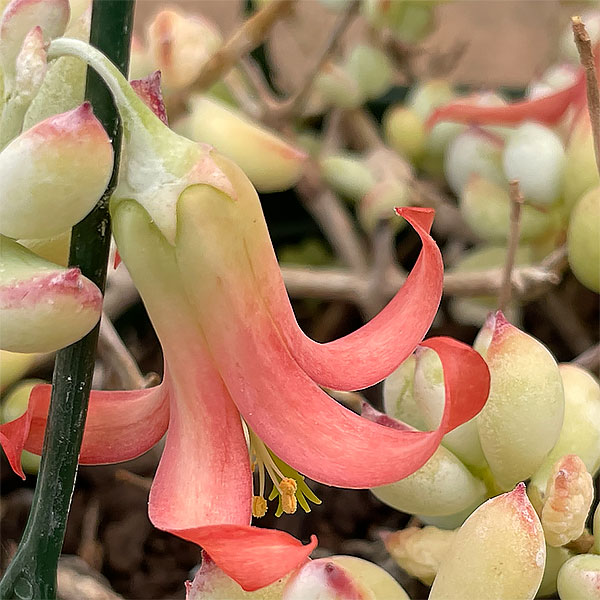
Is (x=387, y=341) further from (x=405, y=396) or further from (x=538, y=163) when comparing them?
(x=538, y=163)

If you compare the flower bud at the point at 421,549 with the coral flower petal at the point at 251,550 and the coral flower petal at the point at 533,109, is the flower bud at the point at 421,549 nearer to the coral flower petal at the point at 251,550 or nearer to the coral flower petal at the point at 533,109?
the coral flower petal at the point at 251,550

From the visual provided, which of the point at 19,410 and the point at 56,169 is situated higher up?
the point at 56,169


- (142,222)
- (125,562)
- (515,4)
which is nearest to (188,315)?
(142,222)

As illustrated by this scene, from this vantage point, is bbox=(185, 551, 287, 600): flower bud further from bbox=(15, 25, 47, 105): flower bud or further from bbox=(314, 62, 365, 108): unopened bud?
bbox=(314, 62, 365, 108): unopened bud

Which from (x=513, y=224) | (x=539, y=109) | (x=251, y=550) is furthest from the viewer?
(x=539, y=109)

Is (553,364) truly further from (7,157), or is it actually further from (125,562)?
(125,562)

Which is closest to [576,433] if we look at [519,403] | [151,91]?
[519,403]
